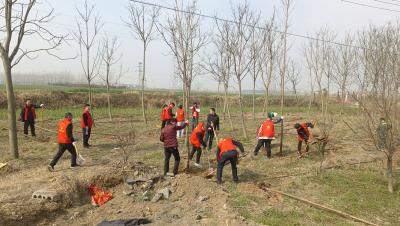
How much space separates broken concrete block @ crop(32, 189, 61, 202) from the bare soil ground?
112mm

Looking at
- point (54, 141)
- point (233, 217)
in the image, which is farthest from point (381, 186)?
point (54, 141)

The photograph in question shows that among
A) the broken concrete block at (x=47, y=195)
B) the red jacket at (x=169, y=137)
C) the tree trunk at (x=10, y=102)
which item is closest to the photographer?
the broken concrete block at (x=47, y=195)

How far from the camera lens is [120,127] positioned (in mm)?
19594

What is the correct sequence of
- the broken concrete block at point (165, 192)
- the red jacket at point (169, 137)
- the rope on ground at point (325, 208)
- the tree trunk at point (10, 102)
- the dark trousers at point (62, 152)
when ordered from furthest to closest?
the tree trunk at point (10, 102)
the dark trousers at point (62, 152)
the red jacket at point (169, 137)
the broken concrete block at point (165, 192)
the rope on ground at point (325, 208)

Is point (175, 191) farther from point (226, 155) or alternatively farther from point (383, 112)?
point (383, 112)

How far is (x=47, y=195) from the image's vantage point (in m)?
8.11

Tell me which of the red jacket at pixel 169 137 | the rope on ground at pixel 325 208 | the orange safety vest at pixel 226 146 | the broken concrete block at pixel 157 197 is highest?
the red jacket at pixel 169 137

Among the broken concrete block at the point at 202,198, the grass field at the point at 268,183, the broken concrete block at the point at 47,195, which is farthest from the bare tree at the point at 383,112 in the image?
the broken concrete block at the point at 47,195

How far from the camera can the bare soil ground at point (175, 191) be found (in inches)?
296

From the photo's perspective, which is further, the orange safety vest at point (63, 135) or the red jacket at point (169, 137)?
the orange safety vest at point (63, 135)

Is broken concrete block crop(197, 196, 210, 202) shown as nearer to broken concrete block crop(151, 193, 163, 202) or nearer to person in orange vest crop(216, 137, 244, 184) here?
broken concrete block crop(151, 193, 163, 202)

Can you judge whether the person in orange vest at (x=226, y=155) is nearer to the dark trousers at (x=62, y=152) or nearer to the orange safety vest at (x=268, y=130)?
the orange safety vest at (x=268, y=130)

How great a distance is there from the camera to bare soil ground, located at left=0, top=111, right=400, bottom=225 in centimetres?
752

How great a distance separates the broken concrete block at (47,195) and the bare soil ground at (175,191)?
0.37 ft
